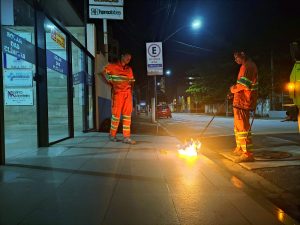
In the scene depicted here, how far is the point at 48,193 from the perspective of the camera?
16.1 feet

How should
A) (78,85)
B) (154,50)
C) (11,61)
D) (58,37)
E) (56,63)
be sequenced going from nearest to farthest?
(11,61), (56,63), (58,37), (78,85), (154,50)

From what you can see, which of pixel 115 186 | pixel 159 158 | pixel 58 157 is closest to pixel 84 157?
pixel 58 157

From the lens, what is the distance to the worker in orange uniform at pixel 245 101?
7609 mm

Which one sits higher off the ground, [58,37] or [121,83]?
[58,37]

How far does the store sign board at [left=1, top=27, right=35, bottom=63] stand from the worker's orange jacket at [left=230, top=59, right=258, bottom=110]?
4.30 metres

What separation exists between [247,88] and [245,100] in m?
0.27

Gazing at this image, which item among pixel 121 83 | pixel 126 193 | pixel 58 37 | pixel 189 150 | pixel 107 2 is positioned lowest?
pixel 126 193

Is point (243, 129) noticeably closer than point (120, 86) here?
Yes

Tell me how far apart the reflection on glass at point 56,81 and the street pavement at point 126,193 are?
10.6ft

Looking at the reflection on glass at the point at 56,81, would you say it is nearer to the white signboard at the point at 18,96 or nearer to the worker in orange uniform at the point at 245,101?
the white signboard at the point at 18,96

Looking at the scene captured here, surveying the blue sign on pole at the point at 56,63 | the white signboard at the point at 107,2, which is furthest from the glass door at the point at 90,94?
the blue sign on pole at the point at 56,63

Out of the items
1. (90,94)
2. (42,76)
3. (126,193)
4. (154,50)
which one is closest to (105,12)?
(154,50)

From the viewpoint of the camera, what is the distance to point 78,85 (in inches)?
545

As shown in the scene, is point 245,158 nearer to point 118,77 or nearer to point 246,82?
point 246,82
